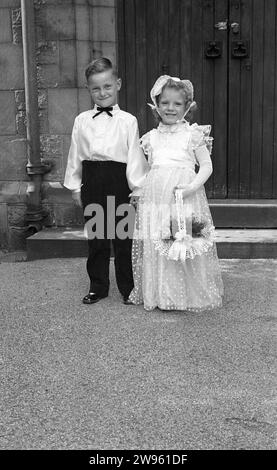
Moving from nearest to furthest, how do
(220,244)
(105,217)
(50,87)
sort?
(105,217) < (220,244) < (50,87)

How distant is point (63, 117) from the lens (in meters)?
5.85

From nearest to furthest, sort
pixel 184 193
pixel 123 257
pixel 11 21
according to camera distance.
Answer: pixel 184 193 → pixel 123 257 → pixel 11 21

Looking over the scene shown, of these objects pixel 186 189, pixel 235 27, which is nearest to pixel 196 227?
pixel 186 189

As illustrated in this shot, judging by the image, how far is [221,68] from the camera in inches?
235

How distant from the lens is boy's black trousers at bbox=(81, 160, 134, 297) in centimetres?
423

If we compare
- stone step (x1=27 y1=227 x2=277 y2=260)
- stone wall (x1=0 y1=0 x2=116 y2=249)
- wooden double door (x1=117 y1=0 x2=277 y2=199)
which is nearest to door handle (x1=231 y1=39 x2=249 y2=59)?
wooden double door (x1=117 y1=0 x2=277 y2=199)

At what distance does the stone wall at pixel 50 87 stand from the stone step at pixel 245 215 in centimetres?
132

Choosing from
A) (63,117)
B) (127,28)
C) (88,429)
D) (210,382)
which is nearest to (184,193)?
(210,382)

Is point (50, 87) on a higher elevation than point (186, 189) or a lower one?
higher

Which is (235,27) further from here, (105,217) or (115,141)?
(105,217)

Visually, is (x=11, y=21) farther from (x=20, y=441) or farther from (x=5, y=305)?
(x=20, y=441)

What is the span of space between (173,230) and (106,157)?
0.66 meters

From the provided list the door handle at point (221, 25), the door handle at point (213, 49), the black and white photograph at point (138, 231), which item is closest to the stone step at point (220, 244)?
the black and white photograph at point (138, 231)

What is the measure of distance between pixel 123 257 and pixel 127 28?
2632mm
